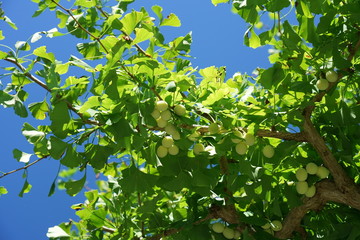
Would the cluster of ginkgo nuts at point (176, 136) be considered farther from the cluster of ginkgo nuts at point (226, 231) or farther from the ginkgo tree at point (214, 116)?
the cluster of ginkgo nuts at point (226, 231)

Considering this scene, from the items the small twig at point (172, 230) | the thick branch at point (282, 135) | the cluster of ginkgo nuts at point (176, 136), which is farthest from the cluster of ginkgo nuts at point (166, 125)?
the small twig at point (172, 230)

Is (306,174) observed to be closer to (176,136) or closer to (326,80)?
(326,80)

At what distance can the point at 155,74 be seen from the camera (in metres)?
0.96

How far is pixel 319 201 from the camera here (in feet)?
4.12

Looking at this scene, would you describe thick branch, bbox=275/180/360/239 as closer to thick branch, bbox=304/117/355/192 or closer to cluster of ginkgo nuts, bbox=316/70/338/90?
thick branch, bbox=304/117/355/192

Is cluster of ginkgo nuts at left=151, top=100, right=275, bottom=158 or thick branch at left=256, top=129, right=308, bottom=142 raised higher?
cluster of ginkgo nuts at left=151, top=100, right=275, bottom=158

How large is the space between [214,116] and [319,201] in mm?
364

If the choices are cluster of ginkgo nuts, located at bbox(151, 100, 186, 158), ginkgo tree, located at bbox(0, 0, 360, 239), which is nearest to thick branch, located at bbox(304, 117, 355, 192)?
ginkgo tree, located at bbox(0, 0, 360, 239)

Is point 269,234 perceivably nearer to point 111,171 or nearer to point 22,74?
point 111,171

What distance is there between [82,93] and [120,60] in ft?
0.66

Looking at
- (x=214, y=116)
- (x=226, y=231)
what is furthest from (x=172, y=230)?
(x=214, y=116)

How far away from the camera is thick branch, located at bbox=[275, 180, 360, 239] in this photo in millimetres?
1208

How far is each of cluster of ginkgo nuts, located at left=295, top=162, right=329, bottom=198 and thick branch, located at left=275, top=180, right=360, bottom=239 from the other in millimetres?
36

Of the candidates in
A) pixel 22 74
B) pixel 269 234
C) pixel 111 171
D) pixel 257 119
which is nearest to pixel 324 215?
pixel 269 234
